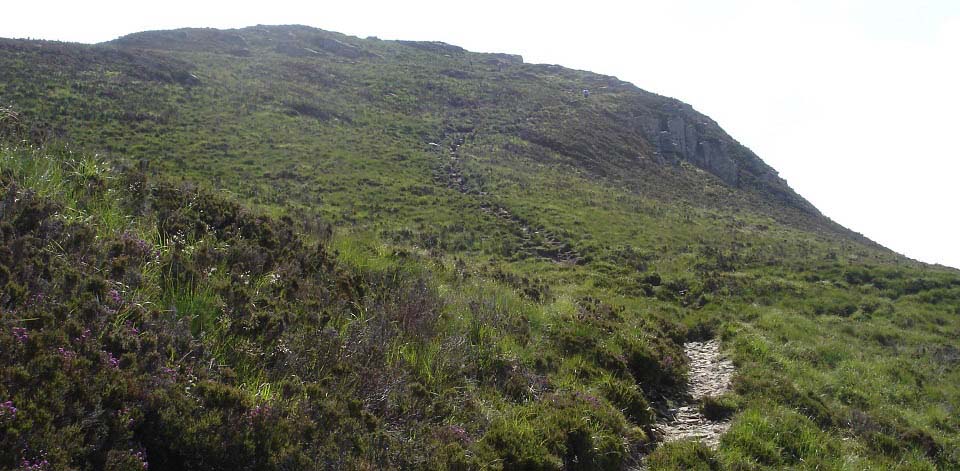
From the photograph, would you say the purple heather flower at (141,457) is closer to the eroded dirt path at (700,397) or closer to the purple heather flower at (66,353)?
the purple heather flower at (66,353)

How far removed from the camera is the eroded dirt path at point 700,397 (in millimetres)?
7316

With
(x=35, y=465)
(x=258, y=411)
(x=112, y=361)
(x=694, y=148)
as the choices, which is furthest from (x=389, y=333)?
(x=694, y=148)

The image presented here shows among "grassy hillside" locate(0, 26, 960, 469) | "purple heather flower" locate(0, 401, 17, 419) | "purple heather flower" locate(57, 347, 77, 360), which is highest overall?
"purple heather flower" locate(57, 347, 77, 360)

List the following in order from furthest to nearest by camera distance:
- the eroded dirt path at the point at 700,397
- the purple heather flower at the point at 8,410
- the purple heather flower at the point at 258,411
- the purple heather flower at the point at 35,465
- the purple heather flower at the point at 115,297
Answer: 1. the eroded dirt path at the point at 700,397
2. the purple heather flower at the point at 115,297
3. the purple heather flower at the point at 258,411
4. the purple heather flower at the point at 8,410
5. the purple heather flower at the point at 35,465

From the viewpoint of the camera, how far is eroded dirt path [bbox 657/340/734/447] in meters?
7.32

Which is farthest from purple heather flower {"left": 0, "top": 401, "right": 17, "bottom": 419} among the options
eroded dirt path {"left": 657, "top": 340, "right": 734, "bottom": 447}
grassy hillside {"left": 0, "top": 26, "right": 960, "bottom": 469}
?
eroded dirt path {"left": 657, "top": 340, "right": 734, "bottom": 447}

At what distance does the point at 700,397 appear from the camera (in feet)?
28.1

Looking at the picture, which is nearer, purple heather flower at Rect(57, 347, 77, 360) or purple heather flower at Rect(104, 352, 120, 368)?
purple heather flower at Rect(57, 347, 77, 360)

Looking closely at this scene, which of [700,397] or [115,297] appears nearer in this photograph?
[115,297]

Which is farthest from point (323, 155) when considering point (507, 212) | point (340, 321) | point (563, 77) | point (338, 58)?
point (563, 77)

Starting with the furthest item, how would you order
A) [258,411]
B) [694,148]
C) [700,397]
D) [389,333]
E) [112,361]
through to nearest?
[694,148], [700,397], [389,333], [258,411], [112,361]

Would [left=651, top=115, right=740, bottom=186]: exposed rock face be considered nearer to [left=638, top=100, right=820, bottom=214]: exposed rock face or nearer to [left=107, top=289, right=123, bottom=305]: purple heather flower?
[left=638, top=100, right=820, bottom=214]: exposed rock face

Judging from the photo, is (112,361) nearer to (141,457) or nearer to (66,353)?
(66,353)

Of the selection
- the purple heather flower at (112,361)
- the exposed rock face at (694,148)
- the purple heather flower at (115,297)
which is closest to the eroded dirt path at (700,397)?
the purple heather flower at (112,361)
